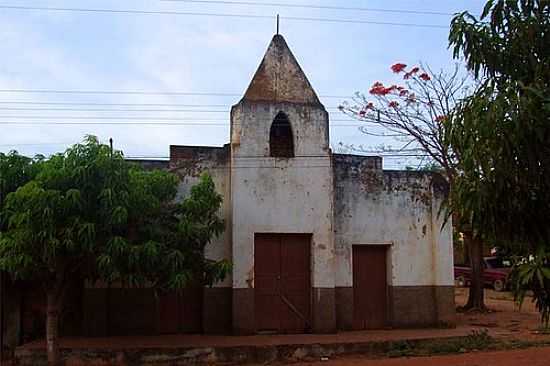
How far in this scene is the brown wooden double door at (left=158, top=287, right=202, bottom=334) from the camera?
16125 mm

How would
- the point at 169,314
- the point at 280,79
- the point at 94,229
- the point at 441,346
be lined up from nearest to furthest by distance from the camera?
the point at 94,229 < the point at 441,346 < the point at 169,314 < the point at 280,79

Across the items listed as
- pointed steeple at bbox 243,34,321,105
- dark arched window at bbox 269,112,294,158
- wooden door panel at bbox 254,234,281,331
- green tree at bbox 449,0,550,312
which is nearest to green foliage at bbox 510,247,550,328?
green tree at bbox 449,0,550,312

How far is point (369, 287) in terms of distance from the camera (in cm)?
1747

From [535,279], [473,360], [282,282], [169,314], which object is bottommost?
[473,360]

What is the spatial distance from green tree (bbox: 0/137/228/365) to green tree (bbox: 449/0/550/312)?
7.67 meters

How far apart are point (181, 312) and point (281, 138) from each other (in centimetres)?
490

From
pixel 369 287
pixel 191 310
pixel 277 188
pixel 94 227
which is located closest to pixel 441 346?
pixel 369 287

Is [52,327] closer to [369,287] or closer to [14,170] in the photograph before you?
[14,170]

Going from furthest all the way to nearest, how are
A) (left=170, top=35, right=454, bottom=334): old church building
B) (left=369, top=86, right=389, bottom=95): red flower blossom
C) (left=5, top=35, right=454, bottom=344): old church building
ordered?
(left=369, top=86, right=389, bottom=95): red flower blossom, (left=170, top=35, right=454, bottom=334): old church building, (left=5, top=35, right=454, bottom=344): old church building

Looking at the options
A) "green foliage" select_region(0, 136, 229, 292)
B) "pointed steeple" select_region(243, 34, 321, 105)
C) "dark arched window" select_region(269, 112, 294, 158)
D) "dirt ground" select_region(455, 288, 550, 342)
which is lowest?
"dirt ground" select_region(455, 288, 550, 342)

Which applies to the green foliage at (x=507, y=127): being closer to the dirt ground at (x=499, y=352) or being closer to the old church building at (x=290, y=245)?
the dirt ground at (x=499, y=352)

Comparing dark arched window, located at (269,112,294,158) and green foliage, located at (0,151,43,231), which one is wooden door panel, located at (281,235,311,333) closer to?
dark arched window, located at (269,112,294,158)

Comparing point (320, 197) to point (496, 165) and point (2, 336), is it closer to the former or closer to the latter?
point (2, 336)

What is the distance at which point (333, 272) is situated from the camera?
54.2ft
